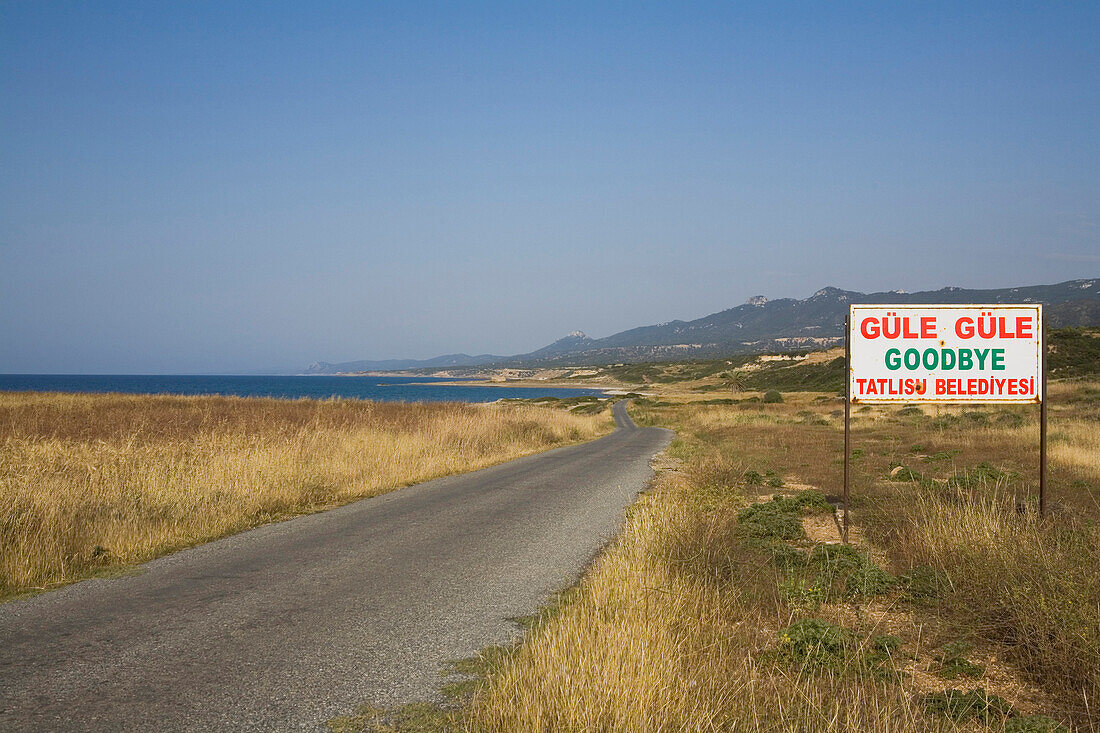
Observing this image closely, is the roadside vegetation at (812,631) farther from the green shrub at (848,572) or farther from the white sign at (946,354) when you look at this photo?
the white sign at (946,354)

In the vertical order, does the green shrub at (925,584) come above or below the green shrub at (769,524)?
above

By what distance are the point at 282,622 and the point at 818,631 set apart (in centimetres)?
445

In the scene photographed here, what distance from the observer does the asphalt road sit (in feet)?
15.7

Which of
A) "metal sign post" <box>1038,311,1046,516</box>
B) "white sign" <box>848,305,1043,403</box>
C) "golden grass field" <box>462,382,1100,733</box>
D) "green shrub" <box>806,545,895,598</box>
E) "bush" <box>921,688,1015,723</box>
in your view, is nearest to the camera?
"golden grass field" <box>462,382,1100,733</box>

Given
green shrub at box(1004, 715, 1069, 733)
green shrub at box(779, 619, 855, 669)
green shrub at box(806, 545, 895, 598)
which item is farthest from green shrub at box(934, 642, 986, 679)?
green shrub at box(806, 545, 895, 598)

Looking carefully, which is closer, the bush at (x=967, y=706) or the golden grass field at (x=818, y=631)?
the golden grass field at (x=818, y=631)

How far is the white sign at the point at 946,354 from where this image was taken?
1034 centimetres

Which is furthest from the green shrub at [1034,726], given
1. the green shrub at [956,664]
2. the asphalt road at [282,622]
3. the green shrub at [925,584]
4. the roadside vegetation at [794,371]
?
the roadside vegetation at [794,371]

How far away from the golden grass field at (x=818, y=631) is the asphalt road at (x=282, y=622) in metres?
0.84

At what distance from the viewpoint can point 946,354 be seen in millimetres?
10523

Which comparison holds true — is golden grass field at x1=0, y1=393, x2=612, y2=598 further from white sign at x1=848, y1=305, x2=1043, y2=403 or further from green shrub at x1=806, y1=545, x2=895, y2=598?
white sign at x1=848, y1=305, x2=1043, y2=403

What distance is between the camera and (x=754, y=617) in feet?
22.4

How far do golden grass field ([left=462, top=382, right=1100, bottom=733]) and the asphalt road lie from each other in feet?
2.75

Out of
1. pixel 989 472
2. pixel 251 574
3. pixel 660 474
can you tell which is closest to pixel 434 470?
pixel 660 474
